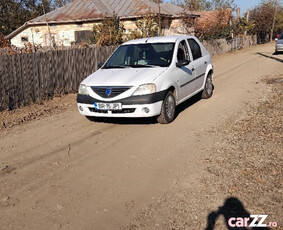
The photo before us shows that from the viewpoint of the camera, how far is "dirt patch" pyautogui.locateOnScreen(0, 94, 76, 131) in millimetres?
7809

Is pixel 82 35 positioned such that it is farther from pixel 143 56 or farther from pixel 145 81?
A: pixel 145 81

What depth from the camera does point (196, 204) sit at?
373 centimetres

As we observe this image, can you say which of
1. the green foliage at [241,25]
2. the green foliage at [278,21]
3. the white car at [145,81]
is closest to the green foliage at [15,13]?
the green foliage at [241,25]

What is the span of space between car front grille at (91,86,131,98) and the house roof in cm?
1857

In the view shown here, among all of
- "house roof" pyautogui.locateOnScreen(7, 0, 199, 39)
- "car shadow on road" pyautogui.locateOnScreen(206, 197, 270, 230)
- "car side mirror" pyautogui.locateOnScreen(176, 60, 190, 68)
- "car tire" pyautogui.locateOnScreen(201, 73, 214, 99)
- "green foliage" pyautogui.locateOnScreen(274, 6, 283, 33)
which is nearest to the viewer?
"car shadow on road" pyautogui.locateOnScreen(206, 197, 270, 230)

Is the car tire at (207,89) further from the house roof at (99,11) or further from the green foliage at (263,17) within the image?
the green foliage at (263,17)

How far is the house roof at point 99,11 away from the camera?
25062mm

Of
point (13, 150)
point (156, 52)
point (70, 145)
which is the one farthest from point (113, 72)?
point (13, 150)

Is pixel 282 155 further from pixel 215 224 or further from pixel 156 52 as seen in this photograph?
pixel 156 52

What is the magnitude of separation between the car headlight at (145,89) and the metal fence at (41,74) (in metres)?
4.06

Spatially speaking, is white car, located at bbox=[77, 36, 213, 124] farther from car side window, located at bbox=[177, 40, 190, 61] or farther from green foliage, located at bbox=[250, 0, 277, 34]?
green foliage, located at bbox=[250, 0, 277, 34]

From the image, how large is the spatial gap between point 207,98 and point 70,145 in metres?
4.76

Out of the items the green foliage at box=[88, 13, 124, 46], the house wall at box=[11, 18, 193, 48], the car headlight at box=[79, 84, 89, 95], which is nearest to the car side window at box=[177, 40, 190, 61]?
the car headlight at box=[79, 84, 89, 95]

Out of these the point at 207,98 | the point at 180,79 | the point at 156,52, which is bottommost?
the point at 207,98
